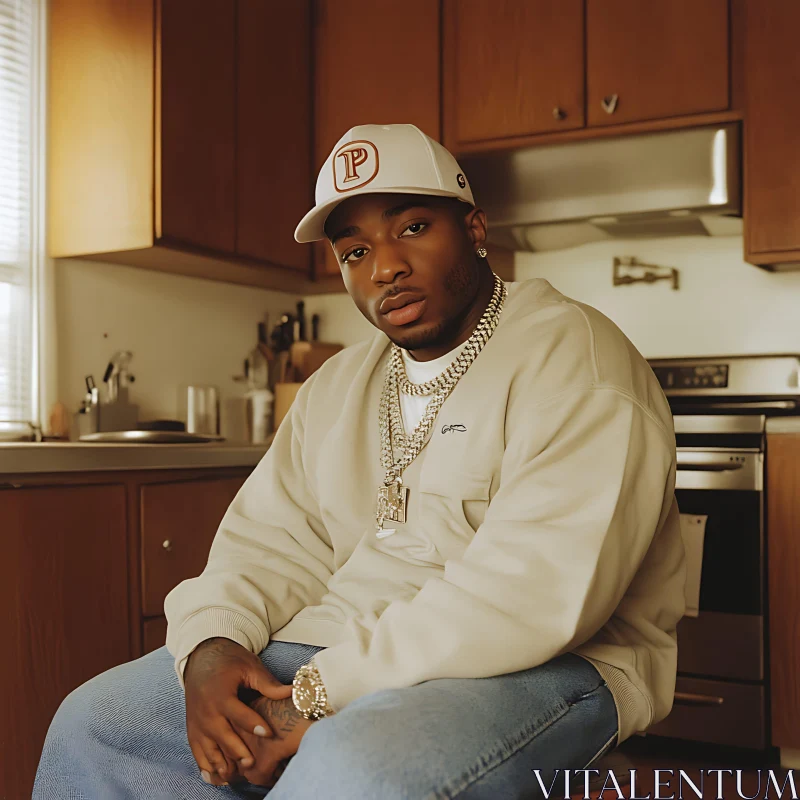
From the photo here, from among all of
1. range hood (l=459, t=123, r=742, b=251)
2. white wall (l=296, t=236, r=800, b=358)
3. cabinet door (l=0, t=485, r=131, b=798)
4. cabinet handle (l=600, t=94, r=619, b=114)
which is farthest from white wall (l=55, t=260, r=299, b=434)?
cabinet handle (l=600, t=94, r=619, b=114)

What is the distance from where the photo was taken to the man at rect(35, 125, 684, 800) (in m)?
1.02

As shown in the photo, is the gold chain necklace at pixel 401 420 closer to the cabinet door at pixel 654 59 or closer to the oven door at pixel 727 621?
the oven door at pixel 727 621

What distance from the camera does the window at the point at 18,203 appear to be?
273 cm

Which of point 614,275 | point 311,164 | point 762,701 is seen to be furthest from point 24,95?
point 762,701

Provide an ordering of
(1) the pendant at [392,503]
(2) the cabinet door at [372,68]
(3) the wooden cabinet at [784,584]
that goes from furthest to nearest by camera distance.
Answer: (2) the cabinet door at [372,68]
(3) the wooden cabinet at [784,584]
(1) the pendant at [392,503]

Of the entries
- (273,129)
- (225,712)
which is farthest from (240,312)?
(225,712)

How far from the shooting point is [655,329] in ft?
10.7

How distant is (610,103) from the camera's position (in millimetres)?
2996

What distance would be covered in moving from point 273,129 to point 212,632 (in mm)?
2373

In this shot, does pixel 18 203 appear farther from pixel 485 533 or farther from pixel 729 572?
pixel 729 572

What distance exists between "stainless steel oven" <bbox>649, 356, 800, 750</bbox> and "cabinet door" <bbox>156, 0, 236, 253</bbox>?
5.07ft

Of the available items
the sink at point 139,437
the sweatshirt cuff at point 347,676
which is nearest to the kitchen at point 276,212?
the sink at point 139,437

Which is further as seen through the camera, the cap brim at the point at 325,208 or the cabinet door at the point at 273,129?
the cabinet door at the point at 273,129

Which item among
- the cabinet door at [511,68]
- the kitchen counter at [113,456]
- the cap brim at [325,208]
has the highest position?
the cabinet door at [511,68]
